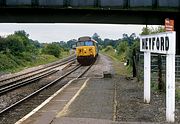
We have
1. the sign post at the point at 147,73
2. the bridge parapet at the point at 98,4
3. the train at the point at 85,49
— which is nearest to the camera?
the sign post at the point at 147,73

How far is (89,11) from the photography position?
30.7m

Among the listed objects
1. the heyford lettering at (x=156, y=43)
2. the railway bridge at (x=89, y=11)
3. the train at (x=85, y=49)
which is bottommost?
the train at (x=85, y=49)

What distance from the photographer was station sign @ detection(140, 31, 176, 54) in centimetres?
1191

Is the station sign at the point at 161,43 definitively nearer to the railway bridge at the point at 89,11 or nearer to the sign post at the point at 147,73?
the sign post at the point at 147,73

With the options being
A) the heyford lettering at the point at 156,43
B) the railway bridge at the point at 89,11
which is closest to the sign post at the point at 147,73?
the heyford lettering at the point at 156,43

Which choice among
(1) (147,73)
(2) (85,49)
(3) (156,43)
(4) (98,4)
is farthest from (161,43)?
(2) (85,49)

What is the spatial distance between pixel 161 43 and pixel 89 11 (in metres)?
18.3

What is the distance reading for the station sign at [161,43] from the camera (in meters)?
11.9

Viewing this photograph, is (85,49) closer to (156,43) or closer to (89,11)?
(89,11)

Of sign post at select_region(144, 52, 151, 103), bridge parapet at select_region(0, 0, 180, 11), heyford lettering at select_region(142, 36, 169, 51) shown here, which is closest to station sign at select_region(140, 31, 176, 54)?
heyford lettering at select_region(142, 36, 169, 51)

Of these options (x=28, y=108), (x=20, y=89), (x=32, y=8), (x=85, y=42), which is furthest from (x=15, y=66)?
(x=28, y=108)

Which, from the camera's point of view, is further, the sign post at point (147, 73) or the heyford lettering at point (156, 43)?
the sign post at point (147, 73)

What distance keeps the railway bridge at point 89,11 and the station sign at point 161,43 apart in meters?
14.6

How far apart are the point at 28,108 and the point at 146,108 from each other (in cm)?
434
